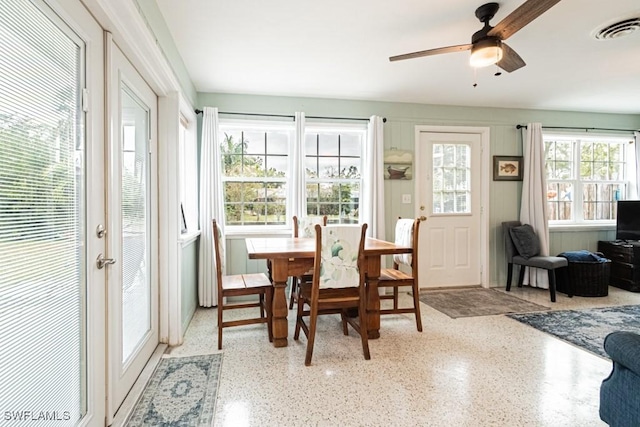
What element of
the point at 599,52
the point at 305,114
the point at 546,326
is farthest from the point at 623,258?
the point at 305,114

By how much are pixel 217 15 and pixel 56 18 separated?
1.26 metres

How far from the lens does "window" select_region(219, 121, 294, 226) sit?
12.8ft

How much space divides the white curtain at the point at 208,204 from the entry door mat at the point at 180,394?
1.22 m

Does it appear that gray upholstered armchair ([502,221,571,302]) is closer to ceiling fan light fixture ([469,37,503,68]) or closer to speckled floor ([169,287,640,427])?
speckled floor ([169,287,640,427])

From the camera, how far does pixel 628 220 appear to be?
4422mm

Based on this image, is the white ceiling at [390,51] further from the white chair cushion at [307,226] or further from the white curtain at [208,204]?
the white chair cushion at [307,226]

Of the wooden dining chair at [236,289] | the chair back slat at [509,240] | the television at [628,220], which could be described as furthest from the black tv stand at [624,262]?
the wooden dining chair at [236,289]

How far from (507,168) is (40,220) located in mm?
4874

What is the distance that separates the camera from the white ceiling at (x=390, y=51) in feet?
7.22

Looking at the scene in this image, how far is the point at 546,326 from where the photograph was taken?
3.01 meters

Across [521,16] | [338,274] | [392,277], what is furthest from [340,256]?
[521,16]

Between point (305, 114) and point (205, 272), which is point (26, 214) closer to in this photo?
point (205, 272)

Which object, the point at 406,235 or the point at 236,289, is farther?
the point at 406,235

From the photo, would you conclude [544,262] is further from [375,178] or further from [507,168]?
[375,178]
